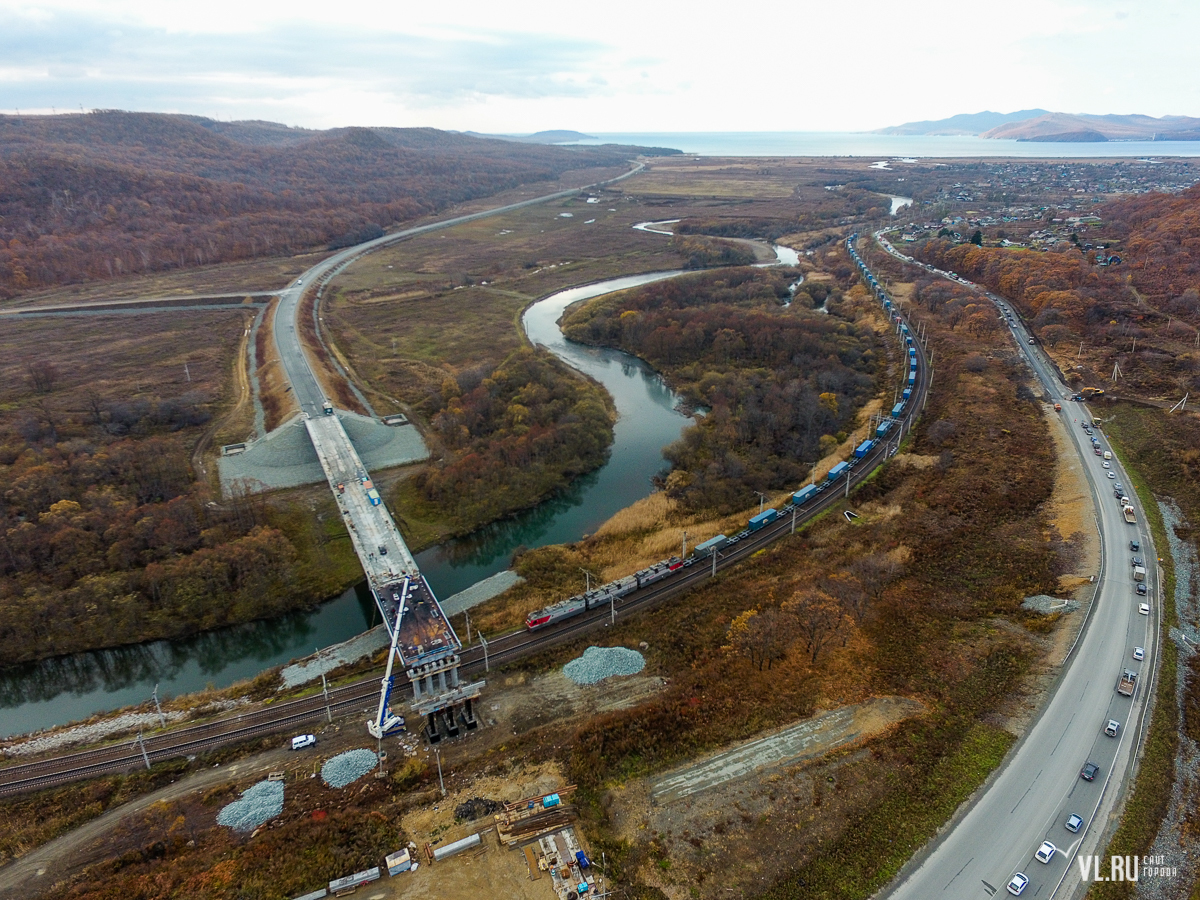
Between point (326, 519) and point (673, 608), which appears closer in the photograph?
point (673, 608)

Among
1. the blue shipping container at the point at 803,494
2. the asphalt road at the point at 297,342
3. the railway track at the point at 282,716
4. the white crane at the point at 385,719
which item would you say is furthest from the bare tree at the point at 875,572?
the asphalt road at the point at 297,342

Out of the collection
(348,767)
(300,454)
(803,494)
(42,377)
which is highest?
(42,377)

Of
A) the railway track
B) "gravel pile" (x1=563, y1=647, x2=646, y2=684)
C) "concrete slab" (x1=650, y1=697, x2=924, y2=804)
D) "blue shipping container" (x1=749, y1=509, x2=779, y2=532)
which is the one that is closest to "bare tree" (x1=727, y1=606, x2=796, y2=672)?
"concrete slab" (x1=650, y1=697, x2=924, y2=804)

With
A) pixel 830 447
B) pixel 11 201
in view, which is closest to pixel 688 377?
pixel 830 447

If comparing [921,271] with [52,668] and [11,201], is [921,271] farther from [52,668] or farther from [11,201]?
[11,201]

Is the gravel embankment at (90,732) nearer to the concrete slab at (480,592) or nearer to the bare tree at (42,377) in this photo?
the concrete slab at (480,592)

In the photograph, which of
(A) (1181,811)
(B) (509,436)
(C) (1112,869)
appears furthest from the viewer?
(B) (509,436)

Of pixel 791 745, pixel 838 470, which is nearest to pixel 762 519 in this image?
pixel 838 470

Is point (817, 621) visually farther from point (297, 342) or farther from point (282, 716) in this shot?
point (297, 342)
